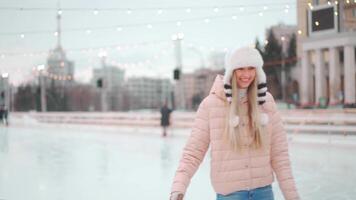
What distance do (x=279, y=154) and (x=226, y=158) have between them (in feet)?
0.91

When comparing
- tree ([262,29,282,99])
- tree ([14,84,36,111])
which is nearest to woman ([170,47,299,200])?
tree ([262,29,282,99])

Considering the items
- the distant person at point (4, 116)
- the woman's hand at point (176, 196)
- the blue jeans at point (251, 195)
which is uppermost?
the woman's hand at point (176, 196)

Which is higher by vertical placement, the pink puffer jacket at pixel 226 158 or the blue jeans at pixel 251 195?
the pink puffer jacket at pixel 226 158

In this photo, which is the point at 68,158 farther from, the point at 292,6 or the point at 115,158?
the point at 292,6

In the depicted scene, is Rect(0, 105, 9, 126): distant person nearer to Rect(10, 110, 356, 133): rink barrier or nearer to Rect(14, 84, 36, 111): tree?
Rect(10, 110, 356, 133): rink barrier

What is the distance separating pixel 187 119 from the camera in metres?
19.0

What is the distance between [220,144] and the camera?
7.02ft

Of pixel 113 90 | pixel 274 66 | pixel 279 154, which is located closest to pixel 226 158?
pixel 279 154

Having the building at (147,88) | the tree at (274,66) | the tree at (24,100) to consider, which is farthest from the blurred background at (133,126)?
the building at (147,88)

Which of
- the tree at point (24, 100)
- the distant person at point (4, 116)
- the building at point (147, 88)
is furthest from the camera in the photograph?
the building at point (147, 88)

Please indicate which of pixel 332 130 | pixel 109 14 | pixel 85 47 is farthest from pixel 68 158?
pixel 85 47

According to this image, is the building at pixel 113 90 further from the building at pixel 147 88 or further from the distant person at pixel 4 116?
the distant person at pixel 4 116

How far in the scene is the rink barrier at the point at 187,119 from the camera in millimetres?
13445

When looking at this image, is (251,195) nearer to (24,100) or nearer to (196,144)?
(196,144)
